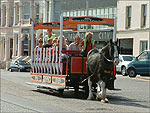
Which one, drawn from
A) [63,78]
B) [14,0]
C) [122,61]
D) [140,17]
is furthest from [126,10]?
[63,78]

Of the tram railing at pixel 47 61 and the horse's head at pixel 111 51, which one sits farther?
the tram railing at pixel 47 61

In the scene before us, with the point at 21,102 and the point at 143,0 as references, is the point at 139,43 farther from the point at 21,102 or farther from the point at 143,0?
the point at 21,102

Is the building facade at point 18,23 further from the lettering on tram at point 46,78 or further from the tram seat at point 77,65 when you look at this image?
the tram seat at point 77,65

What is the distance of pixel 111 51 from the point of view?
14336 millimetres

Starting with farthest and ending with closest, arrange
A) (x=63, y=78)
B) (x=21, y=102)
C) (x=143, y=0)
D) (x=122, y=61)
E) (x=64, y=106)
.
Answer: (x=143, y=0)
(x=122, y=61)
(x=63, y=78)
(x=21, y=102)
(x=64, y=106)

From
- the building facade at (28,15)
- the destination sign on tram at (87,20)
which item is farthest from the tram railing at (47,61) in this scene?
the building facade at (28,15)

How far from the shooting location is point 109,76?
1461 centimetres

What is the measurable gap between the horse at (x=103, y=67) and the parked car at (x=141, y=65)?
15290 millimetres

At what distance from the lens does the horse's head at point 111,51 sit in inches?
559

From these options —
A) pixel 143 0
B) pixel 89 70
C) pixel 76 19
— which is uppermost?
pixel 143 0

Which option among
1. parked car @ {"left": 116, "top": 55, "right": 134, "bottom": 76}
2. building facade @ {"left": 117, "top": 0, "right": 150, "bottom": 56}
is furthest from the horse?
building facade @ {"left": 117, "top": 0, "right": 150, "bottom": 56}

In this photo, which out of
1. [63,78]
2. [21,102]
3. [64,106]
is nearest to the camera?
[64,106]

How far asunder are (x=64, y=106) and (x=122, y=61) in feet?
72.7

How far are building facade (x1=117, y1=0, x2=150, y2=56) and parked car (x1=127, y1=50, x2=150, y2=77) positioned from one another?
371 inches
